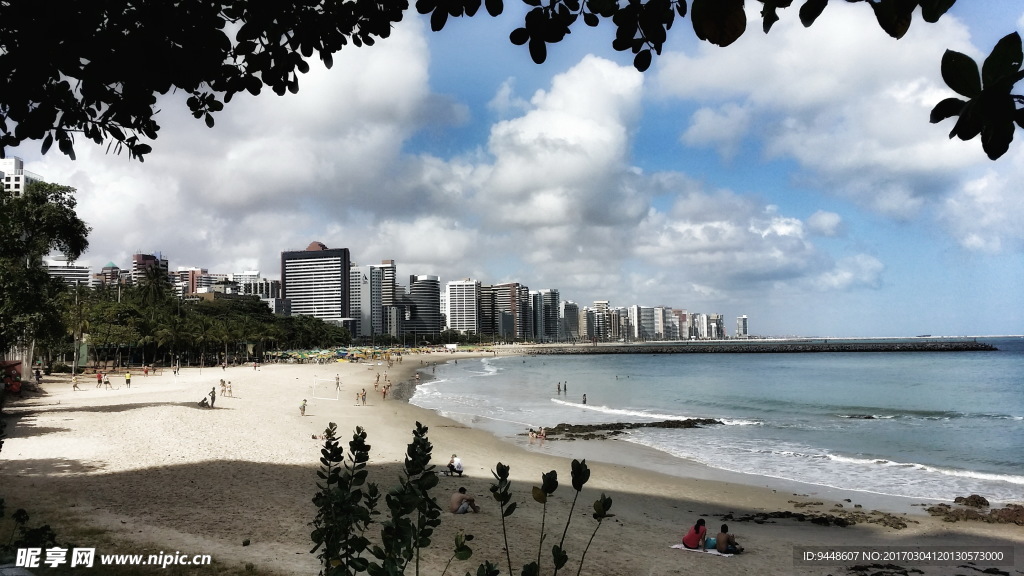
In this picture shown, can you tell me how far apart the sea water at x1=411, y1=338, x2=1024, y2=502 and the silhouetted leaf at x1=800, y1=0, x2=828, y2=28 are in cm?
1844

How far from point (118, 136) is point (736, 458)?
70.4 ft

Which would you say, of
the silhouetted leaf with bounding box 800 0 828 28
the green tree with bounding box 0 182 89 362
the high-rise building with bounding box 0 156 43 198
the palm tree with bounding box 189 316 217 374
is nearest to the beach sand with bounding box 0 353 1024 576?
the green tree with bounding box 0 182 89 362

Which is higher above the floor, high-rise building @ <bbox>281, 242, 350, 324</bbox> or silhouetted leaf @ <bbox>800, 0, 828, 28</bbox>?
high-rise building @ <bbox>281, 242, 350, 324</bbox>

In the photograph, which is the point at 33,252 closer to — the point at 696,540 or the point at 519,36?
the point at 696,540

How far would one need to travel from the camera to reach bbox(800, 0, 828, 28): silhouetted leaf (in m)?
1.47

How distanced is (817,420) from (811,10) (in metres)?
34.0

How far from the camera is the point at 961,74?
1251mm

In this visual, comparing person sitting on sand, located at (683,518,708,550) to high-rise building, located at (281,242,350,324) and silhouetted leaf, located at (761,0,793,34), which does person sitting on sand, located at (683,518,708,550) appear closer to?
silhouetted leaf, located at (761,0,793,34)

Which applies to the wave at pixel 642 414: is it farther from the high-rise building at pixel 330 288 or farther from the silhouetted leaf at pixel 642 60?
the high-rise building at pixel 330 288

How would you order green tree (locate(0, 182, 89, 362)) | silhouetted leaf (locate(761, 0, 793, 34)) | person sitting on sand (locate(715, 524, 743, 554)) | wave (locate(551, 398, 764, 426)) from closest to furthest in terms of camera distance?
silhouetted leaf (locate(761, 0, 793, 34)), person sitting on sand (locate(715, 524, 743, 554)), green tree (locate(0, 182, 89, 362)), wave (locate(551, 398, 764, 426))

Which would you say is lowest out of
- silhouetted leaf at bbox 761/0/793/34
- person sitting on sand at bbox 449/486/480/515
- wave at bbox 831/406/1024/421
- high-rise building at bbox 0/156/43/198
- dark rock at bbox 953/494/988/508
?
wave at bbox 831/406/1024/421

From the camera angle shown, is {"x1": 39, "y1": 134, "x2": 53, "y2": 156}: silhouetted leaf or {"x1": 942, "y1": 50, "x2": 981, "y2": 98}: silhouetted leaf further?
{"x1": 39, "y1": 134, "x2": 53, "y2": 156}: silhouetted leaf

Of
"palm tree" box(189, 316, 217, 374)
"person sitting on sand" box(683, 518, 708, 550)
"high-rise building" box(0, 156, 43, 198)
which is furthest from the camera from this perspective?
"palm tree" box(189, 316, 217, 374)

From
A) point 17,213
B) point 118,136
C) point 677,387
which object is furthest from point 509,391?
point 118,136
